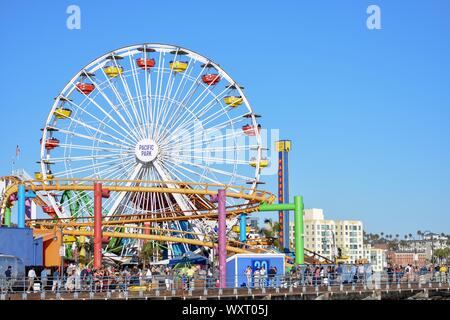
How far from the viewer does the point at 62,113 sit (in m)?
77.5

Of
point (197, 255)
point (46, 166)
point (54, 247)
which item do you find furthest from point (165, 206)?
point (54, 247)

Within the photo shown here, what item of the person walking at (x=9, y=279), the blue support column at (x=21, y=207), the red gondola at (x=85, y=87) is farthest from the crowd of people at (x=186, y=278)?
the red gondola at (x=85, y=87)

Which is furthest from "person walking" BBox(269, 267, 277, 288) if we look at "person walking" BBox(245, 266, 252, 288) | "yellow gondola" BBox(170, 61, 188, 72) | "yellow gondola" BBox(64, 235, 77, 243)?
"yellow gondola" BBox(170, 61, 188, 72)

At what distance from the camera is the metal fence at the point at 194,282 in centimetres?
3984

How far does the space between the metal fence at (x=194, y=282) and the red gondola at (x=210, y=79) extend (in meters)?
27.2

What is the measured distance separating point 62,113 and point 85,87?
111 inches

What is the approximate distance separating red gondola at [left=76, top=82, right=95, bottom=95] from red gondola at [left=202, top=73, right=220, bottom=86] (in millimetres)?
9211

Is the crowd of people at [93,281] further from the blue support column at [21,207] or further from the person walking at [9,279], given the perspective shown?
the blue support column at [21,207]

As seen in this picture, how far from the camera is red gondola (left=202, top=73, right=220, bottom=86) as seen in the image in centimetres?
7850

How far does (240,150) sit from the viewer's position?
7831 centimetres

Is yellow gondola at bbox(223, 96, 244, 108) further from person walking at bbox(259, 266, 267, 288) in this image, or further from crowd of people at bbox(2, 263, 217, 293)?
crowd of people at bbox(2, 263, 217, 293)

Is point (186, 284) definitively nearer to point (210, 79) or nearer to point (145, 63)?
point (210, 79)

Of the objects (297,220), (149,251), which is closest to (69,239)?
(149,251)

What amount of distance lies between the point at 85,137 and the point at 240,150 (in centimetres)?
1263
